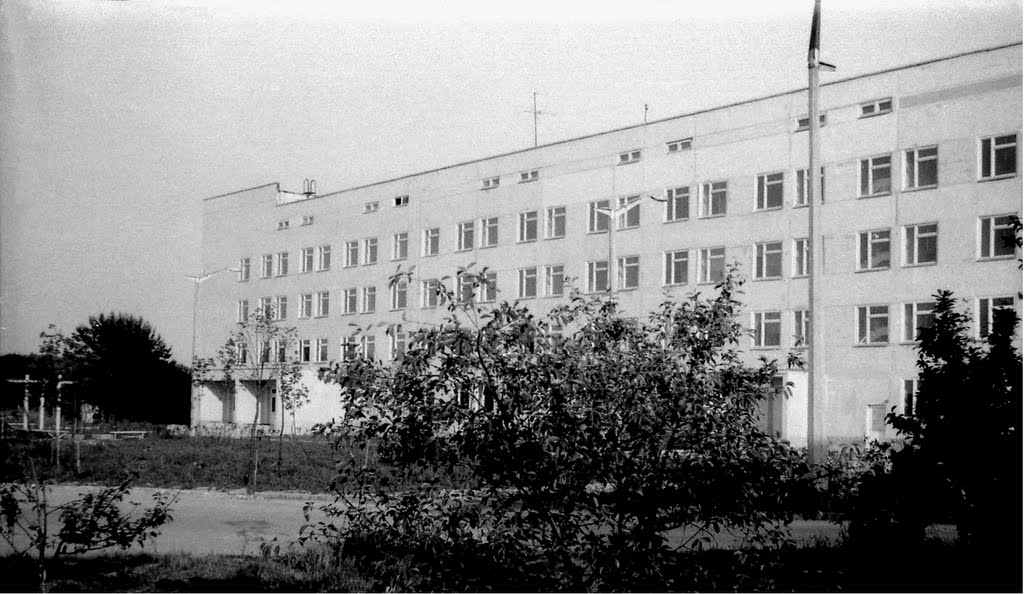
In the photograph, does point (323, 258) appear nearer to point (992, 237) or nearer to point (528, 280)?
point (528, 280)

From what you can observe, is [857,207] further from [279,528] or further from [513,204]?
[279,528]

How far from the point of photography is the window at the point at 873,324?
2708 cm

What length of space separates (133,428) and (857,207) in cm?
2062

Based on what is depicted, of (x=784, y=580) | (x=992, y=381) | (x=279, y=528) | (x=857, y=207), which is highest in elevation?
(x=857, y=207)

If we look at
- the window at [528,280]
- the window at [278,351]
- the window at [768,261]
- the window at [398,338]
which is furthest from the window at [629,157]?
the window at [398,338]

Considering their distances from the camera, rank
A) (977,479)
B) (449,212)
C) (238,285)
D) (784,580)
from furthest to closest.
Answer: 1. (449,212)
2. (238,285)
3. (977,479)
4. (784,580)

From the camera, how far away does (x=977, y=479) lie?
685 cm

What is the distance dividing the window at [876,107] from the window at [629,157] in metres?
6.70

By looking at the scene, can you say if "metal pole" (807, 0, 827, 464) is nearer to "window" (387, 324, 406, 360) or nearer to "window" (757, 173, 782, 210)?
"window" (387, 324, 406, 360)

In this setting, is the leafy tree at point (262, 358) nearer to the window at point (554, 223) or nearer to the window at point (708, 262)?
the window at point (554, 223)

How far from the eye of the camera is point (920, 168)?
26.0 meters

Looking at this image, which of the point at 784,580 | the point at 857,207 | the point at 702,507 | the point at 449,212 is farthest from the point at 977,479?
the point at 449,212

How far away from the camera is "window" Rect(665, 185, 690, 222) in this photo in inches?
1178

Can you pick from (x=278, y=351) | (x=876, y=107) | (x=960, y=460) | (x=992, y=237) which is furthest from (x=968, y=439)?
(x=876, y=107)
